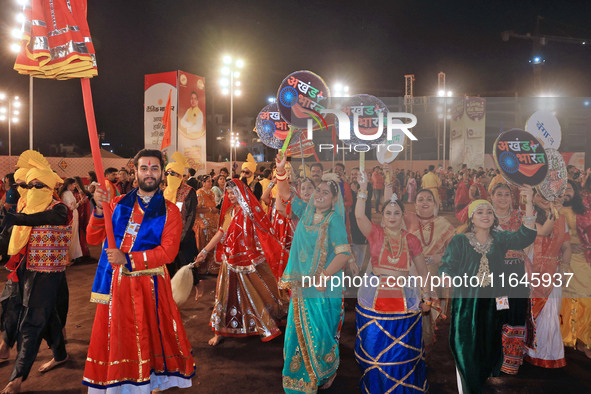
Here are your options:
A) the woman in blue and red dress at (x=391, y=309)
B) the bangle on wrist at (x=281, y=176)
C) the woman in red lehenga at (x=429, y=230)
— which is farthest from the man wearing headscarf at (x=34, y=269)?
the woman in red lehenga at (x=429, y=230)

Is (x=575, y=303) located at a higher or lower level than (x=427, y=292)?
lower

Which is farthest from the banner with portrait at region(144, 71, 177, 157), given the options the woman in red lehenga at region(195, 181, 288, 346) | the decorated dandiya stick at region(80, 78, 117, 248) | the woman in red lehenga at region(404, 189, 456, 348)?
the woman in red lehenga at region(404, 189, 456, 348)

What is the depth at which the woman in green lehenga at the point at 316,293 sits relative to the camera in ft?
10.4

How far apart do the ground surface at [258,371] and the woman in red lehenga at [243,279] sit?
17cm

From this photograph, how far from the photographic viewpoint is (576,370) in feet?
12.6

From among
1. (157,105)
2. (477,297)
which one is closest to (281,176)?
(477,297)

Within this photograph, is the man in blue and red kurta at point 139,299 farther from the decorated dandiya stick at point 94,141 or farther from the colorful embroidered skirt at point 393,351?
the colorful embroidered skirt at point 393,351

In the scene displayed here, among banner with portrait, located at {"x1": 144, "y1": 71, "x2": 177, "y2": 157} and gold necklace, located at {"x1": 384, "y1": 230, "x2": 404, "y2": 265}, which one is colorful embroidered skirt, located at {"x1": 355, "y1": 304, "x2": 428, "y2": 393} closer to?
gold necklace, located at {"x1": 384, "y1": 230, "x2": 404, "y2": 265}

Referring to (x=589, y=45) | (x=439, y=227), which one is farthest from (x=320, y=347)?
(x=589, y=45)

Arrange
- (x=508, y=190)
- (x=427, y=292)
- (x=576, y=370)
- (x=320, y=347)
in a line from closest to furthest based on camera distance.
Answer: (x=427, y=292)
(x=320, y=347)
(x=508, y=190)
(x=576, y=370)

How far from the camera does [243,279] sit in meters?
4.60

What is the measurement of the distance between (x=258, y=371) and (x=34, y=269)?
7.13 feet

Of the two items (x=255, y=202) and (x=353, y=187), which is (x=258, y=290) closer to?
(x=255, y=202)

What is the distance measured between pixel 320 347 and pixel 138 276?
1.49m
